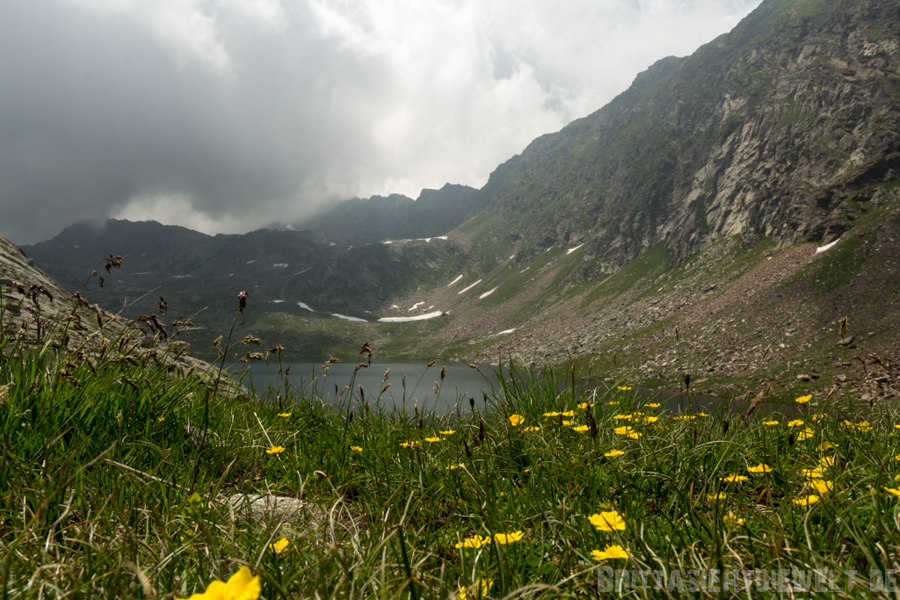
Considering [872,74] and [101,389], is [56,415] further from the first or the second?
[872,74]

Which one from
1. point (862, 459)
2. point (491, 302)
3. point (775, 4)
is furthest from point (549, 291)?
point (862, 459)

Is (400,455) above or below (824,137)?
below

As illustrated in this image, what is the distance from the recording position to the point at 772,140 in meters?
104

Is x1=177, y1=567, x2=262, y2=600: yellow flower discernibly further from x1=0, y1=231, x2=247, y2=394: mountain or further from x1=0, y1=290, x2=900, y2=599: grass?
x1=0, y1=231, x2=247, y2=394: mountain

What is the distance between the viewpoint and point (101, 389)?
10.2 ft

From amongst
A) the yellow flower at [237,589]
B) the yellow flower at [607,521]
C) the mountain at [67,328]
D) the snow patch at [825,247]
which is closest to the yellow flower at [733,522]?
the yellow flower at [607,521]

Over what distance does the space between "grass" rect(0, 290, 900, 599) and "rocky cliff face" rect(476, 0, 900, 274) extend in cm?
10065

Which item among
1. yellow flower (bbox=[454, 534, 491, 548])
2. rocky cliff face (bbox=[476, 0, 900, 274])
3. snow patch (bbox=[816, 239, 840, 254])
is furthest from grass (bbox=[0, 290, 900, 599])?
rocky cliff face (bbox=[476, 0, 900, 274])

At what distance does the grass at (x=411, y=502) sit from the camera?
1585mm

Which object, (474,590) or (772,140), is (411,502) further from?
(772,140)

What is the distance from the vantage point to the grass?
1.58m

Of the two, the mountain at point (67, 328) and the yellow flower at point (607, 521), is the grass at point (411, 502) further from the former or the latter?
the mountain at point (67, 328)

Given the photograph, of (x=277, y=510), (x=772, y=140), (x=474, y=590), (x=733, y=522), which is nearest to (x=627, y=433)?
(x=733, y=522)

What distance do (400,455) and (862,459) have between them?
12.5 ft
